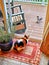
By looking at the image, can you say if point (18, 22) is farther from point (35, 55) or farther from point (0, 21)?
point (35, 55)

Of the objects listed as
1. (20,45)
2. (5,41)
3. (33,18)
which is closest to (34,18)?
(33,18)

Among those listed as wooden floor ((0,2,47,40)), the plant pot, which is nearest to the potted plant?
the plant pot

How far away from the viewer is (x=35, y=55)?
185 centimetres

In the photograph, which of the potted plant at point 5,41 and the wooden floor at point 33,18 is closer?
the potted plant at point 5,41

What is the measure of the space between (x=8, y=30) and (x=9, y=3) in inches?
16.8

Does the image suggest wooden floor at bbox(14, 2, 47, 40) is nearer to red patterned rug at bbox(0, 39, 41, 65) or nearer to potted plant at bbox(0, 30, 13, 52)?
red patterned rug at bbox(0, 39, 41, 65)

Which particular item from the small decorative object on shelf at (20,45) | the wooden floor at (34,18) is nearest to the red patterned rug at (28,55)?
the small decorative object on shelf at (20,45)

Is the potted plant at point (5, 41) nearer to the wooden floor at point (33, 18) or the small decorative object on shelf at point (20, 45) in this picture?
the small decorative object on shelf at point (20, 45)

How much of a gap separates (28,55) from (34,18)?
2.64 ft

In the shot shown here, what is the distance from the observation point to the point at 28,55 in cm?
185

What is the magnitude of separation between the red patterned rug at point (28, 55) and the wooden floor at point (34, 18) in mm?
256

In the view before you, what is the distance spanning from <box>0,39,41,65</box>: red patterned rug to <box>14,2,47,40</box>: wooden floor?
0.26m

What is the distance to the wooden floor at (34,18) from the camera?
220 cm

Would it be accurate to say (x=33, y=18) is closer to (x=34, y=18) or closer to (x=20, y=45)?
(x=34, y=18)
